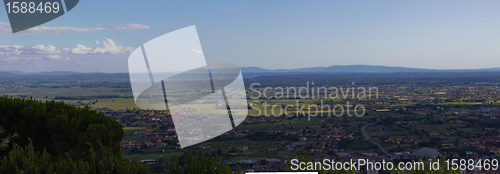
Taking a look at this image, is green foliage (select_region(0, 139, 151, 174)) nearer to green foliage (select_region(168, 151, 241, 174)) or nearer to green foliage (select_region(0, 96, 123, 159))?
green foliage (select_region(168, 151, 241, 174))

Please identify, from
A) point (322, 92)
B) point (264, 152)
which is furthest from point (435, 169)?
point (322, 92)

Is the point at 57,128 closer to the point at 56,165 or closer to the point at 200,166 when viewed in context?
the point at 56,165

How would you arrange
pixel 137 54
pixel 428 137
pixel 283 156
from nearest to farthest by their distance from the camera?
pixel 137 54, pixel 283 156, pixel 428 137

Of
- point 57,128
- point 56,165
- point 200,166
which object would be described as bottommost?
point 200,166

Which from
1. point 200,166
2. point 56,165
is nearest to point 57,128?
point 56,165

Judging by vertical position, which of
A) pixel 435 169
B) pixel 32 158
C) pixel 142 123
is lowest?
pixel 142 123

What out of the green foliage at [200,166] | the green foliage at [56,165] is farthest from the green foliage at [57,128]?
the green foliage at [200,166]

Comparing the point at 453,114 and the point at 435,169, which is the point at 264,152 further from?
the point at 453,114

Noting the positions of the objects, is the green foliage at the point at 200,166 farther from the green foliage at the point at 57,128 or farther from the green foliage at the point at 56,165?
the green foliage at the point at 57,128
